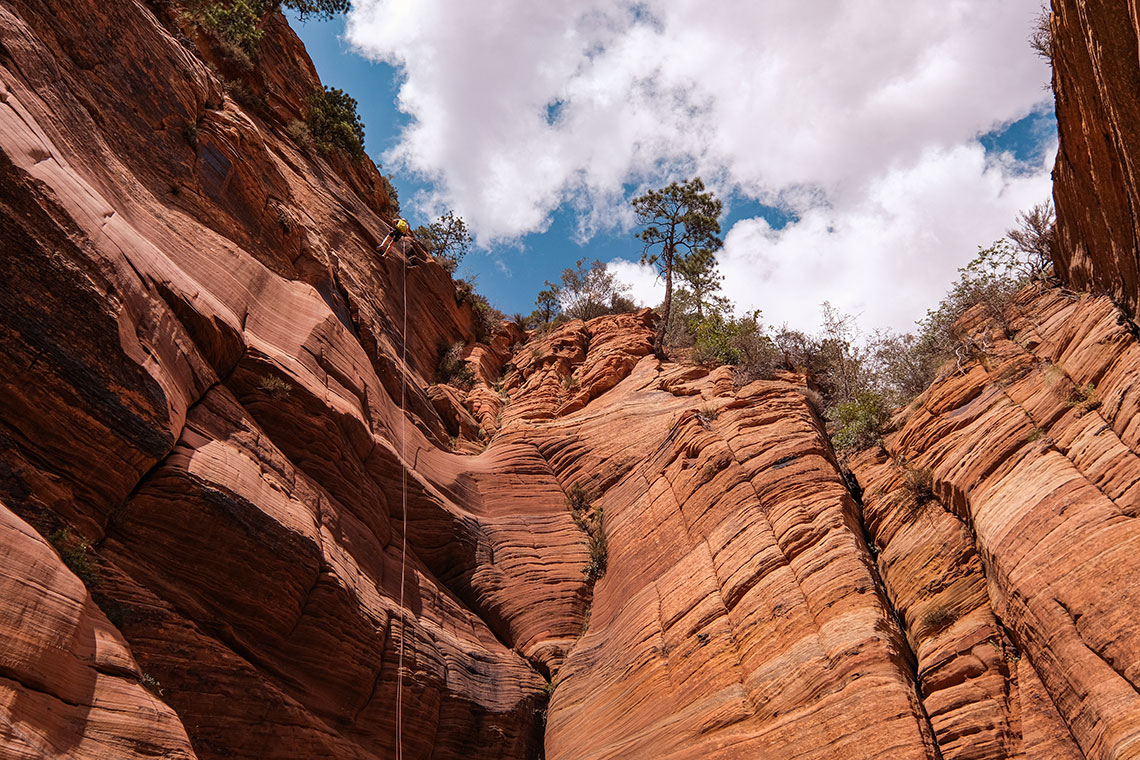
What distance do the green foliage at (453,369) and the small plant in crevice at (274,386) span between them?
13117mm

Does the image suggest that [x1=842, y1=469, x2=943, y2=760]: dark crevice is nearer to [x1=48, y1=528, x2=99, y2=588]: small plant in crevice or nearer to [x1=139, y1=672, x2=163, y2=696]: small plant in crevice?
[x1=139, y1=672, x2=163, y2=696]: small plant in crevice

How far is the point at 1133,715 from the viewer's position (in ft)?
25.4

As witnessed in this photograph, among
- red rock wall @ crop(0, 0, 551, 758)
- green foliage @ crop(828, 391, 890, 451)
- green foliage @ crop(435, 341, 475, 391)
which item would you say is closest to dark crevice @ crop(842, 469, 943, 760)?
green foliage @ crop(828, 391, 890, 451)

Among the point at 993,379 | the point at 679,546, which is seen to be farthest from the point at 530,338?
the point at 993,379

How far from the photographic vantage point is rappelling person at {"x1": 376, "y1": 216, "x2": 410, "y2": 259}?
2362 cm

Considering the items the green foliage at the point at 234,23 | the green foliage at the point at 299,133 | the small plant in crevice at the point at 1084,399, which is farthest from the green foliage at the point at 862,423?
the green foliage at the point at 234,23

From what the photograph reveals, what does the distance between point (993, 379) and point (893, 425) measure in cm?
296

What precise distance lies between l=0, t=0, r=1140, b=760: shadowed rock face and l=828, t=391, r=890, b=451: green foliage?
3.34 ft

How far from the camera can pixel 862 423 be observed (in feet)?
56.0

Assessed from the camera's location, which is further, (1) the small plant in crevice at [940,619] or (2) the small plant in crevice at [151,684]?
(1) the small plant in crevice at [940,619]

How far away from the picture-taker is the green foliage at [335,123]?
24328 millimetres

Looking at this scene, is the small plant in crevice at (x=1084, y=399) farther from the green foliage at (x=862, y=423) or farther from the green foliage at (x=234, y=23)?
the green foliage at (x=234, y=23)

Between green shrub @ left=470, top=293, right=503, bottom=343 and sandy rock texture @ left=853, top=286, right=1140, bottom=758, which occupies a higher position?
green shrub @ left=470, top=293, right=503, bottom=343

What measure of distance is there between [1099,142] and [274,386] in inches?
586
